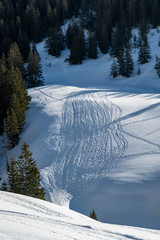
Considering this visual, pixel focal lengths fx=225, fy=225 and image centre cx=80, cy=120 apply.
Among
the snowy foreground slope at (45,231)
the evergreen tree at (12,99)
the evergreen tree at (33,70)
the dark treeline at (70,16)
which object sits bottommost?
A: the snowy foreground slope at (45,231)

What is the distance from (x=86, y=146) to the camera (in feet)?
64.3

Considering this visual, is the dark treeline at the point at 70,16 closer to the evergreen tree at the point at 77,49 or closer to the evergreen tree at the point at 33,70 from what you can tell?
the evergreen tree at the point at 77,49

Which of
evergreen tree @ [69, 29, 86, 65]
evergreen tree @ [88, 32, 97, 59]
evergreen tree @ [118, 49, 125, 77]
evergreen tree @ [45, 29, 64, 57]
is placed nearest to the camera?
evergreen tree @ [118, 49, 125, 77]

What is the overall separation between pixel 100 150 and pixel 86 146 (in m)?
1.45

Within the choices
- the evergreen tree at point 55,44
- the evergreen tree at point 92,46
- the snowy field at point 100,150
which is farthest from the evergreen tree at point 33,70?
the evergreen tree at point 55,44

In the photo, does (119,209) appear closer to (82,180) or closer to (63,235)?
(82,180)

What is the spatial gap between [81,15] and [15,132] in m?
56.7

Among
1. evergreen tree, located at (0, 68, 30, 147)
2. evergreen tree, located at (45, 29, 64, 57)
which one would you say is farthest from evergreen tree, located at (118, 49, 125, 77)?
evergreen tree, located at (0, 68, 30, 147)

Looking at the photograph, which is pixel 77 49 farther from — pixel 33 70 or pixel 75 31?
pixel 33 70

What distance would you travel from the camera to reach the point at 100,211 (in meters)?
13.2

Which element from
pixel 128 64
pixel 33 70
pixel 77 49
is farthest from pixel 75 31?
pixel 33 70

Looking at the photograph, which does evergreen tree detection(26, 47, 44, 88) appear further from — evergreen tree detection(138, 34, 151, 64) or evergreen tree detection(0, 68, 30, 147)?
evergreen tree detection(138, 34, 151, 64)

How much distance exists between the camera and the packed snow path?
15945mm

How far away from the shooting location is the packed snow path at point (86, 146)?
1595cm
